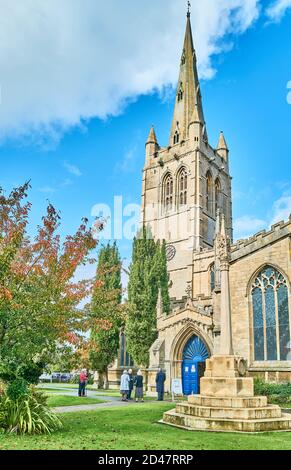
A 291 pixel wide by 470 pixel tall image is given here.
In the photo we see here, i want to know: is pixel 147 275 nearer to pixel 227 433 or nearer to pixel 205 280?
pixel 205 280

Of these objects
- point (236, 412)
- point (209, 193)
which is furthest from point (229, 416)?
point (209, 193)

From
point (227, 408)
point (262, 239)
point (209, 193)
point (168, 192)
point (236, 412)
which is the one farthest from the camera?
point (168, 192)

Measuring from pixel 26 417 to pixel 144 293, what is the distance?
25255 mm

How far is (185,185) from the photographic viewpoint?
52.4 meters

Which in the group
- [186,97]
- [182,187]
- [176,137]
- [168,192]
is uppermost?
[186,97]

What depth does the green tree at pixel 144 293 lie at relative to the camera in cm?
3241

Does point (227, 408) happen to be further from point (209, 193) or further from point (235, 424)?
point (209, 193)

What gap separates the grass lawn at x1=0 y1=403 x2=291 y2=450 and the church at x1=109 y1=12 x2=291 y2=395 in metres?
4.56

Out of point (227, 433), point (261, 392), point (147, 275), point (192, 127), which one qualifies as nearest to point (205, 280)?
point (147, 275)

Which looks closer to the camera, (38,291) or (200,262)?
(38,291)

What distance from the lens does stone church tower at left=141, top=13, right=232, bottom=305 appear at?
47969 mm

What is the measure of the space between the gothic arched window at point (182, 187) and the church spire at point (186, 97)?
551 centimetres

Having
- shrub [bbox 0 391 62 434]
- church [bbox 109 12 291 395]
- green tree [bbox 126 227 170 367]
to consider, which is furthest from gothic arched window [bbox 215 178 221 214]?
shrub [bbox 0 391 62 434]

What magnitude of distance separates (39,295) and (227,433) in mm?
5445
